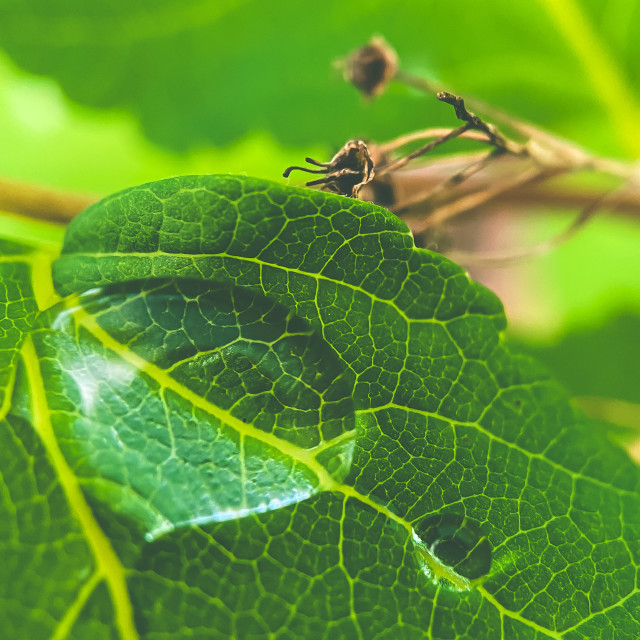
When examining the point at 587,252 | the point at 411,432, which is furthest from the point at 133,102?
the point at 587,252

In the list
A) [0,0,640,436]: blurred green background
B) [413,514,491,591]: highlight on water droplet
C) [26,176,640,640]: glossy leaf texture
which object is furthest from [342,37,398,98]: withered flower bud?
[413,514,491,591]: highlight on water droplet

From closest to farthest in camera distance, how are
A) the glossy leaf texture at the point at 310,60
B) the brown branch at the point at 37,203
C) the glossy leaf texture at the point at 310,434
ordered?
the glossy leaf texture at the point at 310,434 < the brown branch at the point at 37,203 < the glossy leaf texture at the point at 310,60

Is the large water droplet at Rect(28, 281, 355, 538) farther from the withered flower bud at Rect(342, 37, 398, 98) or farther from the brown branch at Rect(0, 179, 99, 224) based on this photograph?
the withered flower bud at Rect(342, 37, 398, 98)

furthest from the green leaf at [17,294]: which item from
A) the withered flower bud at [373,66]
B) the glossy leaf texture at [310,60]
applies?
the glossy leaf texture at [310,60]

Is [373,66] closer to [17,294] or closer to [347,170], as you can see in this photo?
[347,170]

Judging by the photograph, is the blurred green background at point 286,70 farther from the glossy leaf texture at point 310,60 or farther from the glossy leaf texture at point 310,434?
the glossy leaf texture at point 310,434

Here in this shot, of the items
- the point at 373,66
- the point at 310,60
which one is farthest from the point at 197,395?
the point at 310,60

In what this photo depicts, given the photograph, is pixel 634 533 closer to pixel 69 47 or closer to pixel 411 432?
pixel 411 432
